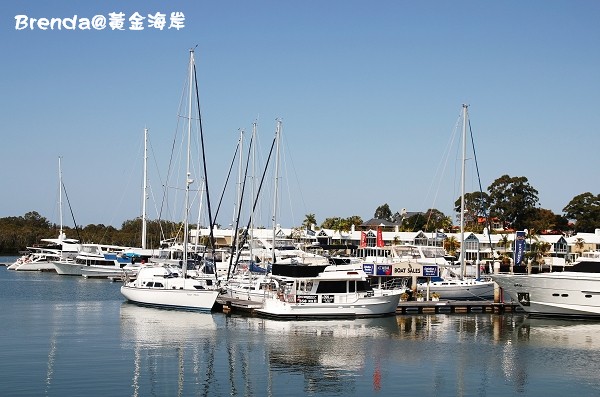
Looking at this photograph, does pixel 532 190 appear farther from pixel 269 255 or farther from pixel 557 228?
pixel 269 255

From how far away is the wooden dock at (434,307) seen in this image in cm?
5447

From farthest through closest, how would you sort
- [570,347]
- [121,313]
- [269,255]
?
1. [269,255]
2. [121,313]
3. [570,347]

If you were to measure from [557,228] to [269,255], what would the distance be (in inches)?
3362

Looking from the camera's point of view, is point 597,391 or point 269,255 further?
point 269,255

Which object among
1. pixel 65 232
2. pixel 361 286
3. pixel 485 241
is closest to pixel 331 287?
pixel 361 286

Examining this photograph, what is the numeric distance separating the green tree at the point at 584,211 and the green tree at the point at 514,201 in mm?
6893

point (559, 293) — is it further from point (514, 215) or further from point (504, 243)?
point (514, 215)

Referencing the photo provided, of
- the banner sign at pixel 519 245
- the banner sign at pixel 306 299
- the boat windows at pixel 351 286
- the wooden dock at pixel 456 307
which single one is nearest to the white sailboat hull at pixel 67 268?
the wooden dock at pixel 456 307

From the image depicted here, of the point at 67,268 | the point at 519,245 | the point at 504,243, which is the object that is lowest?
the point at 67,268

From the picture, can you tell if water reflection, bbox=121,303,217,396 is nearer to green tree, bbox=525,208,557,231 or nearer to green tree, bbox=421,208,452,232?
green tree, bbox=421,208,452,232

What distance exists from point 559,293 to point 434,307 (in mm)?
8657

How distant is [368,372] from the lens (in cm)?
3416

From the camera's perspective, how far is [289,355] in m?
38.0

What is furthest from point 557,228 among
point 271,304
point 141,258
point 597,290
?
point 271,304
